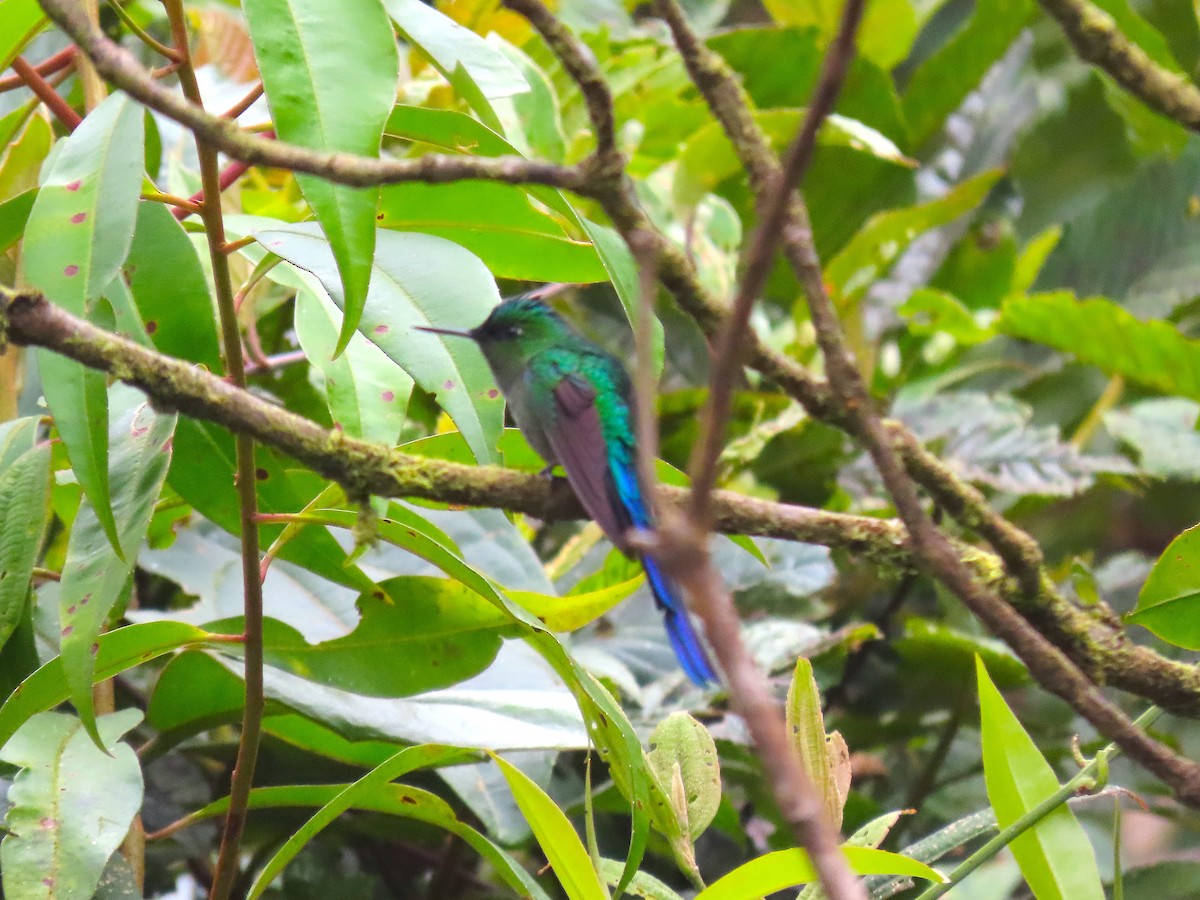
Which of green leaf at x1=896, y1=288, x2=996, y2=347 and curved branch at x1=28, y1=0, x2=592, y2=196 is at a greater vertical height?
curved branch at x1=28, y1=0, x2=592, y2=196

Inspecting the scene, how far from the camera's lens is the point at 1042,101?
394 cm

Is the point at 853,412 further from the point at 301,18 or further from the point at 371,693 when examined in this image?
the point at 371,693

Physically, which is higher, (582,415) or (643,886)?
(582,415)

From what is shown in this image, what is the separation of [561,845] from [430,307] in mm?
696

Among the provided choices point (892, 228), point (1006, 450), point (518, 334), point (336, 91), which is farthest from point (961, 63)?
point (336, 91)

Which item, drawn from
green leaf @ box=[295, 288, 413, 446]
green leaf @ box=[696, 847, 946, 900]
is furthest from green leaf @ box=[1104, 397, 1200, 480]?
green leaf @ box=[295, 288, 413, 446]

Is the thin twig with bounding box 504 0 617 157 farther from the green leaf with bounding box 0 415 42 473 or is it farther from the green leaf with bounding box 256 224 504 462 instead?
the green leaf with bounding box 0 415 42 473

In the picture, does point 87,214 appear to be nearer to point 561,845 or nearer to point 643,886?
point 561,845

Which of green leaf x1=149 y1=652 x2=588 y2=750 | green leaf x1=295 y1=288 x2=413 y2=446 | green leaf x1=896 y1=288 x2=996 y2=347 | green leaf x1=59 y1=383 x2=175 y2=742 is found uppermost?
green leaf x1=295 y1=288 x2=413 y2=446

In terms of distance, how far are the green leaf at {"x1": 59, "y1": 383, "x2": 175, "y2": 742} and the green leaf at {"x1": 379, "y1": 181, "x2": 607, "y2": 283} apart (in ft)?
1.47

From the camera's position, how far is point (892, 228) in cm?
312

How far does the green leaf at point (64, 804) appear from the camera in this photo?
4.54 ft

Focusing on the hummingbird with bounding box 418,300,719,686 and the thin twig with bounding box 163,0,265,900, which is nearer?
the thin twig with bounding box 163,0,265,900

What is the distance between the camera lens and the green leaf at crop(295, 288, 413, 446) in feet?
4.84
